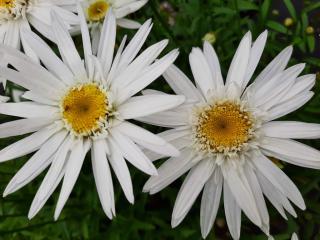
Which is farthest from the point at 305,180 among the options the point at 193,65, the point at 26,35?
the point at 26,35

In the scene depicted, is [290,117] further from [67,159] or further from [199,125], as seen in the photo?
[67,159]

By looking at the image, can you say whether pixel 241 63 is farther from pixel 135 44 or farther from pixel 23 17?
pixel 23 17

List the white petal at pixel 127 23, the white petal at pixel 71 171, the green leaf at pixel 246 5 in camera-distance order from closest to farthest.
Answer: the white petal at pixel 71 171 → the white petal at pixel 127 23 → the green leaf at pixel 246 5

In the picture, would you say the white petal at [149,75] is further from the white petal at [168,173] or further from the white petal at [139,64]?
the white petal at [168,173]

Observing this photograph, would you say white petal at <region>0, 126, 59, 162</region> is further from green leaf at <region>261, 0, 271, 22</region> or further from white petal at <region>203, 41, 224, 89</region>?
green leaf at <region>261, 0, 271, 22</region>

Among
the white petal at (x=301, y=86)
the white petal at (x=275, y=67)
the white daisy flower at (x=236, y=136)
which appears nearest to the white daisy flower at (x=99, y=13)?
the white daisy flower at (x=236, y=136)

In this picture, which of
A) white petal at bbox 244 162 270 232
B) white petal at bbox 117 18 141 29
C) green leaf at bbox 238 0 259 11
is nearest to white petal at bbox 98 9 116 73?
white petal at bbox 117 18 141 29

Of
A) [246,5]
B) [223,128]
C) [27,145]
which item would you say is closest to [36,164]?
[27,145]
